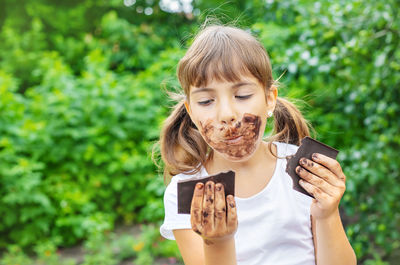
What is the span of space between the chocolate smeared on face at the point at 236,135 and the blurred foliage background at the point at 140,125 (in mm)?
1063

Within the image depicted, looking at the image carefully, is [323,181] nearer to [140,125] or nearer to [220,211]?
[220,211]

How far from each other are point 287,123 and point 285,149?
144mm

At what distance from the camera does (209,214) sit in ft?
4.00

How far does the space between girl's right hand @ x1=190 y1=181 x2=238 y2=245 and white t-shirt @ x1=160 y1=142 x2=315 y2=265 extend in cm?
37

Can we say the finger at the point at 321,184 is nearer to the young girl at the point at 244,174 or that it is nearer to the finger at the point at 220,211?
the young girl at the point at 244,174

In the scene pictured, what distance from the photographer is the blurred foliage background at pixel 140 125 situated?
8.73 ft

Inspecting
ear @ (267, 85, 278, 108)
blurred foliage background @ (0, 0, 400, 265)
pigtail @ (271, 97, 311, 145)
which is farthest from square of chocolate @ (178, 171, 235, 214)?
blurred foliage background @ (0, 0, 400, 265)

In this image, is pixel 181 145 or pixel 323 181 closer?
pixel 323 181

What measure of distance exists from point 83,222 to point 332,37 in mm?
2626

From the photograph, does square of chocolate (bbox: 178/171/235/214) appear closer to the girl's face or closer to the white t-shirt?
the girl's face

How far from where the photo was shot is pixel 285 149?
178 cm

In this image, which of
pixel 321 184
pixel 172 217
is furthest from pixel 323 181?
pixel 172 217

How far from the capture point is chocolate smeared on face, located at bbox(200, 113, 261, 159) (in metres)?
1.47

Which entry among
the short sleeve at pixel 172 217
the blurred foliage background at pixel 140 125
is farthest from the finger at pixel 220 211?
the blurred foliage background at pixel 140 125
